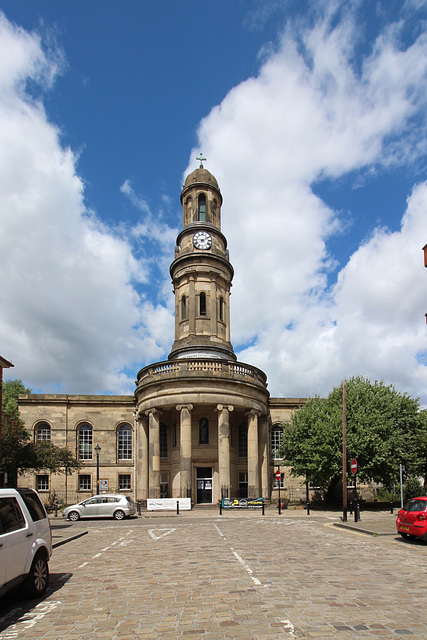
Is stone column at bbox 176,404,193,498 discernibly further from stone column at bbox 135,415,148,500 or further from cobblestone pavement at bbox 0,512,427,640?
cobblestone pavement at bbox 0,512,427,640

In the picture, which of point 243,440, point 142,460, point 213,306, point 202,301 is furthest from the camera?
point 202,301

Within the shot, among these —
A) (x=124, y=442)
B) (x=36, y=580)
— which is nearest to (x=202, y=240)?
(x=124, y=442)

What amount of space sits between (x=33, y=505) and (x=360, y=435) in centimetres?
2485

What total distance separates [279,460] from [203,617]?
4045 centimetres

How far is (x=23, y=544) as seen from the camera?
332 inches

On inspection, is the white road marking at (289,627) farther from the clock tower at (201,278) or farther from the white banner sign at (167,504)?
the clock tower at (201,278)

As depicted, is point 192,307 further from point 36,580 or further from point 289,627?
point 289,627

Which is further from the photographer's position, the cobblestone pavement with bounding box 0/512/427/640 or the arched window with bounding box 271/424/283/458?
the arched window with bounding box 271/424/283/458

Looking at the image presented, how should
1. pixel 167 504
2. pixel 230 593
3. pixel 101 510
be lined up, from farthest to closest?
1. pixel 167 504
2. pixel 101 510
3. pixel 230 593

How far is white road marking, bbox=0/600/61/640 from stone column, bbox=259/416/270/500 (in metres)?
31.9

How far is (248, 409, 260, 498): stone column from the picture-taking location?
3619cm

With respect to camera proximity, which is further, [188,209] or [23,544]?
[188,209]

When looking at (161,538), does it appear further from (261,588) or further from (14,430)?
(14,430)

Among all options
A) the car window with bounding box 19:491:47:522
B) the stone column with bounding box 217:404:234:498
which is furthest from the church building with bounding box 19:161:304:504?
the car window with bounding box 19:491:47:522
